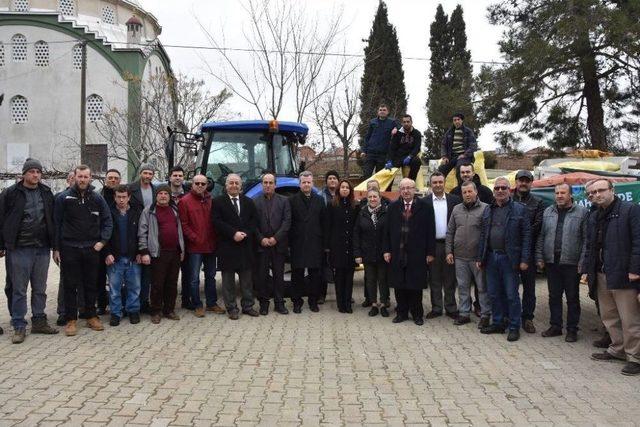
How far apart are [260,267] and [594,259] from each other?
4248 mm

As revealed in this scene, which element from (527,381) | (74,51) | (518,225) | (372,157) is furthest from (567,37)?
(74,51)

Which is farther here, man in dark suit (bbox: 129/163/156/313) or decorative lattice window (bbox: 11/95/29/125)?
decorative lattice window (bbox: 11/95/29/125)

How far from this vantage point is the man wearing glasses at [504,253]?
7.12 meters

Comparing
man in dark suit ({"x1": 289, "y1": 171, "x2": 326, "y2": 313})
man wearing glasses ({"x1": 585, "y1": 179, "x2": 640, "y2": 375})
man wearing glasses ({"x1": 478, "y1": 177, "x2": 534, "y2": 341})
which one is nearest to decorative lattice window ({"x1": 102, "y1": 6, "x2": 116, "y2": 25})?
man in dark suit ({"x1": 289, "y1": 171, "x2": 326, "y2": 313})

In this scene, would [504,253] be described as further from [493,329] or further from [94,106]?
[94,106]

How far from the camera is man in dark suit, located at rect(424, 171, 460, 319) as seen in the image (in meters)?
8.16

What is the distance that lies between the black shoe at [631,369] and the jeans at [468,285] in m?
1.94

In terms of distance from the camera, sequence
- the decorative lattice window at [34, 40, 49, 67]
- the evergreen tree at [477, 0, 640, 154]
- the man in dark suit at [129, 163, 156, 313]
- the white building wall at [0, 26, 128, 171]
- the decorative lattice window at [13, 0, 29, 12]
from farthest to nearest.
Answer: the decorative lattice window at [13, 0, 29, 12] < the decorative lattice window at [34, 40, 49, 67] < the white building wall at [0, 26, 128, 171] < the evergreen tree at [477, 0, 640, 154] < the man in dark suit at [129, 163, 156, 313]

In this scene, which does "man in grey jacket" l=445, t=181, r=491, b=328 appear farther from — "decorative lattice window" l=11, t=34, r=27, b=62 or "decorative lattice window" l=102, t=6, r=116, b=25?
Result: "decorative lattice window" l=102, t=6, r=116, b=25

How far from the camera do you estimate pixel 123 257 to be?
7.66 metres

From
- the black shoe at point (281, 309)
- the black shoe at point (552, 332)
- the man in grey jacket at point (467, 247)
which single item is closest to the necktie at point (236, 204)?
the black shoe at point (281, 309)

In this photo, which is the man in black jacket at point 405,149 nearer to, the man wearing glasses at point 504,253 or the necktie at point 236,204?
the man wearing glasses at point 504,253

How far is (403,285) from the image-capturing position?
25.7ft

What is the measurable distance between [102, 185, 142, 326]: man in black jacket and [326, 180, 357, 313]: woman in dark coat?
8.54 ft
